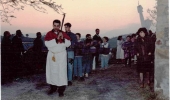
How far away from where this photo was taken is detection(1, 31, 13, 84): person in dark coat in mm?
7964

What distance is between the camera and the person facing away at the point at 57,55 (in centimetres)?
599

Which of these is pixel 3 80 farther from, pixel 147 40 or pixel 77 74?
pixel 147 40

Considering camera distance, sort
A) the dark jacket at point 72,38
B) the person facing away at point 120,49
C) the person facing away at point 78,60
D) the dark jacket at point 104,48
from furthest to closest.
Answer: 1. the person facing away at point 120,49
2. the dark jacket at point 104,48
3. the person facing away at point 78,60
4. the dark jacket at point 72,38

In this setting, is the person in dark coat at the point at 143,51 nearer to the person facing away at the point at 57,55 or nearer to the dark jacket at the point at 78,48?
the dark jacket at the point at 78,48

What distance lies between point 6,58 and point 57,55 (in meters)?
2.68

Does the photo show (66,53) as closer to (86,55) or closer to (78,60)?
(78,60)

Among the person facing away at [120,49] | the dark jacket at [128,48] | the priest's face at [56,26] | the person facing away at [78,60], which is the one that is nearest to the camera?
the priest's face at [56,26]

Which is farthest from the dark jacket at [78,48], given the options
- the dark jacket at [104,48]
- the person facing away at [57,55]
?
the dark jacket at [104,48]

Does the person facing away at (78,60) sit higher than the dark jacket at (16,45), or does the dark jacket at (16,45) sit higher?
the dark jacket at (16,45)

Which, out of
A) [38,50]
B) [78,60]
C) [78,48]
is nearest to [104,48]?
[38,50]

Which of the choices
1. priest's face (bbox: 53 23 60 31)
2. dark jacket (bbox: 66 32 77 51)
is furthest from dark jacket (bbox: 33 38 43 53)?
priest's face (bbox: 53 23 60 31)

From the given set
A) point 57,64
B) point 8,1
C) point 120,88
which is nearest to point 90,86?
point 120,88

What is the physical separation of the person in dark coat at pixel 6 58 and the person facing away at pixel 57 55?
7.71ft

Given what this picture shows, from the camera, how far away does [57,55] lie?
19.8 ft
